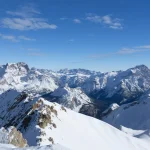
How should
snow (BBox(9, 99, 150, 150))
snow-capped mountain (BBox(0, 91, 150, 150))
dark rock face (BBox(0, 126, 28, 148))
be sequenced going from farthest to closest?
1. snow (BBox(9, 99, 150, 150))
2. snow-capped mountain (BBox(0, 91, 150, 150))
3. dark rock face (BBox(0, 126, 28, 148))

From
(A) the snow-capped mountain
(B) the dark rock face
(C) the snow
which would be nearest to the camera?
(B) the dark rock face

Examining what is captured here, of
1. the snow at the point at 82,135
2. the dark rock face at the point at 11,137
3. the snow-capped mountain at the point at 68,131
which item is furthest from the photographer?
the snow at the point at 82,135

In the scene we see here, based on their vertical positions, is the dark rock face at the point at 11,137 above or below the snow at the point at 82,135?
above

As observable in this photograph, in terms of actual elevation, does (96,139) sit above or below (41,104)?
below

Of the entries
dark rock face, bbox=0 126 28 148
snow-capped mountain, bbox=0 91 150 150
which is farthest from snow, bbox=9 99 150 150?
dark rock face, bbox=0 126 28 148

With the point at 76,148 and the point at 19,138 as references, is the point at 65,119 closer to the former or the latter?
the point at 76,148

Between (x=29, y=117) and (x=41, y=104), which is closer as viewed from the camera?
(x=29, y=117)

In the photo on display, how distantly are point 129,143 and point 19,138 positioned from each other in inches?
2393

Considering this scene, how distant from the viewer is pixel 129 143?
111312mm

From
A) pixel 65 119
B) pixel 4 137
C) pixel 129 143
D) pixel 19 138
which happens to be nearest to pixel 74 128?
pixel 65 119

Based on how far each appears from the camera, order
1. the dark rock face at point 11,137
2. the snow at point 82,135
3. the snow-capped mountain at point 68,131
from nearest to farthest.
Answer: the dark rock face at point 11,137 → the snow-capped mountain at point 68,131 → the snow at point 82,135

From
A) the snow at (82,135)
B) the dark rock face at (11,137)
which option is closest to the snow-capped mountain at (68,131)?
the snow at (82,135)

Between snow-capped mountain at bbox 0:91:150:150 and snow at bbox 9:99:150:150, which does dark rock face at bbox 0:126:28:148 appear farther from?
snow at bbox 9:99:150:150

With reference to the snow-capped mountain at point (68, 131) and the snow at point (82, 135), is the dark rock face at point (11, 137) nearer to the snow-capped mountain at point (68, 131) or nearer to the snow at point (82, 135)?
the snow-capped mountain at point (68, 131)
